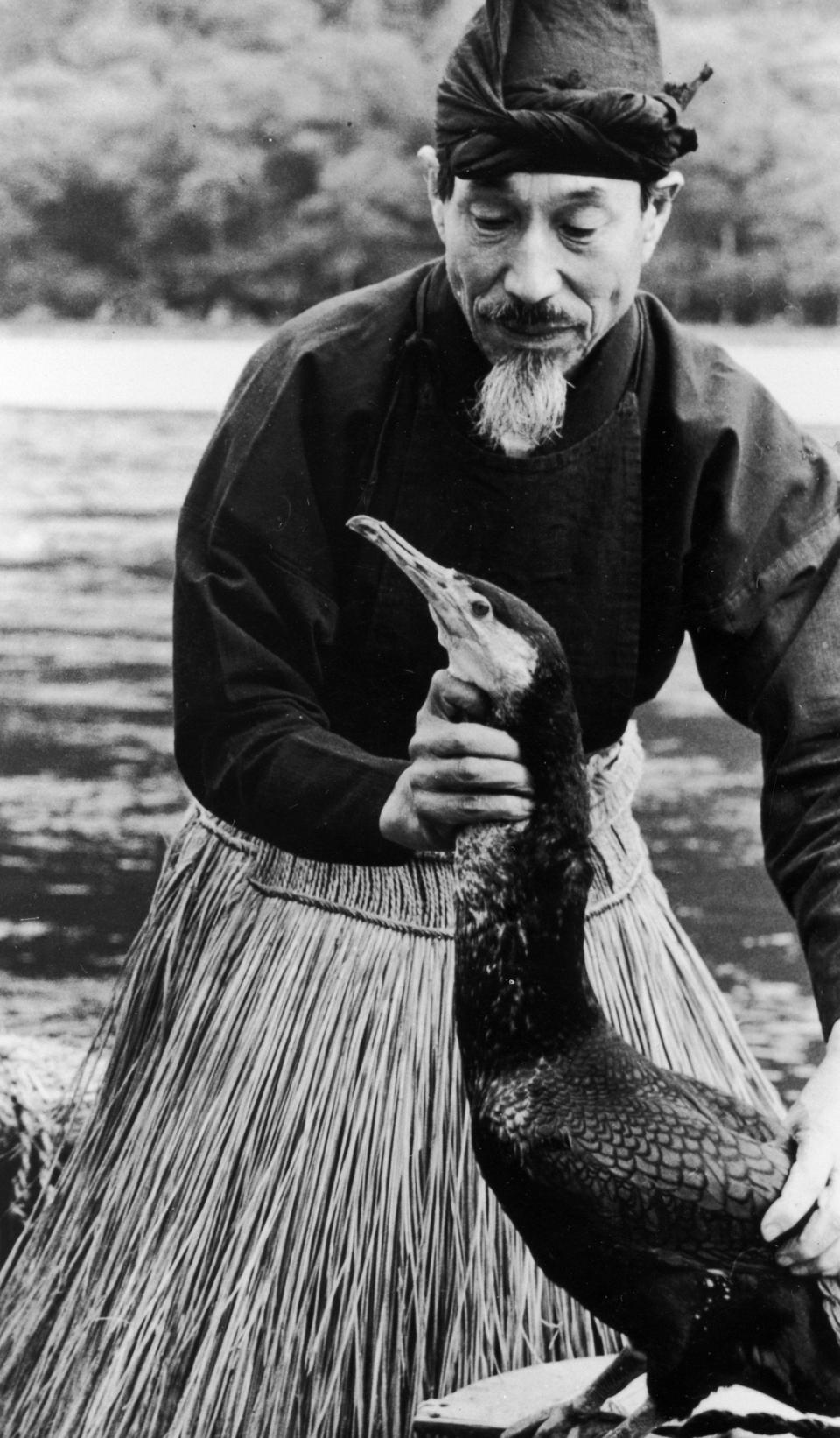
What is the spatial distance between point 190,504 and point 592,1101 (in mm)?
586

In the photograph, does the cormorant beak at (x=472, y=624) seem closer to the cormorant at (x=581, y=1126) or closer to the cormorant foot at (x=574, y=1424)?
the cormorant at (x=581, y=1126)

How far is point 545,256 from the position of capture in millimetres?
1124

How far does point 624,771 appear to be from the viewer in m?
1.37

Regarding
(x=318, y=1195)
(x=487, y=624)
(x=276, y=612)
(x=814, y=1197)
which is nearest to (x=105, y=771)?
(x=276, y=612)

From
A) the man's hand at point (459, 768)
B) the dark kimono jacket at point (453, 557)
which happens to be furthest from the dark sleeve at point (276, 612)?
the man's hand at point (459, 768)

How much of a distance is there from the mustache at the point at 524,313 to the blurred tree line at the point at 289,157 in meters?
0.20

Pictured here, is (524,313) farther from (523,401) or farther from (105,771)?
(105,771)

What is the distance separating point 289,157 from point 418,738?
56cm

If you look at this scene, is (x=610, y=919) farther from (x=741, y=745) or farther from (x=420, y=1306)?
(x=420, y=1306)

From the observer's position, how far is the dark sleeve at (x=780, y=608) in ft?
4.09

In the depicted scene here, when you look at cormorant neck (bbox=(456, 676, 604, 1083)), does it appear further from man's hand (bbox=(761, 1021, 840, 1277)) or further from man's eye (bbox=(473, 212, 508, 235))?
man's eye (bbox=(473, 212, 508, 235))

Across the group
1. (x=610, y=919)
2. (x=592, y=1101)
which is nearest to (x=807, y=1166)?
(x=592, y=1101)

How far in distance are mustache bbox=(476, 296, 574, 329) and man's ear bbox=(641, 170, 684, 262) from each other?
0.32ft

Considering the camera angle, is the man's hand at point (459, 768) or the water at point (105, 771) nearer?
the man's hand at point (459, 768)
